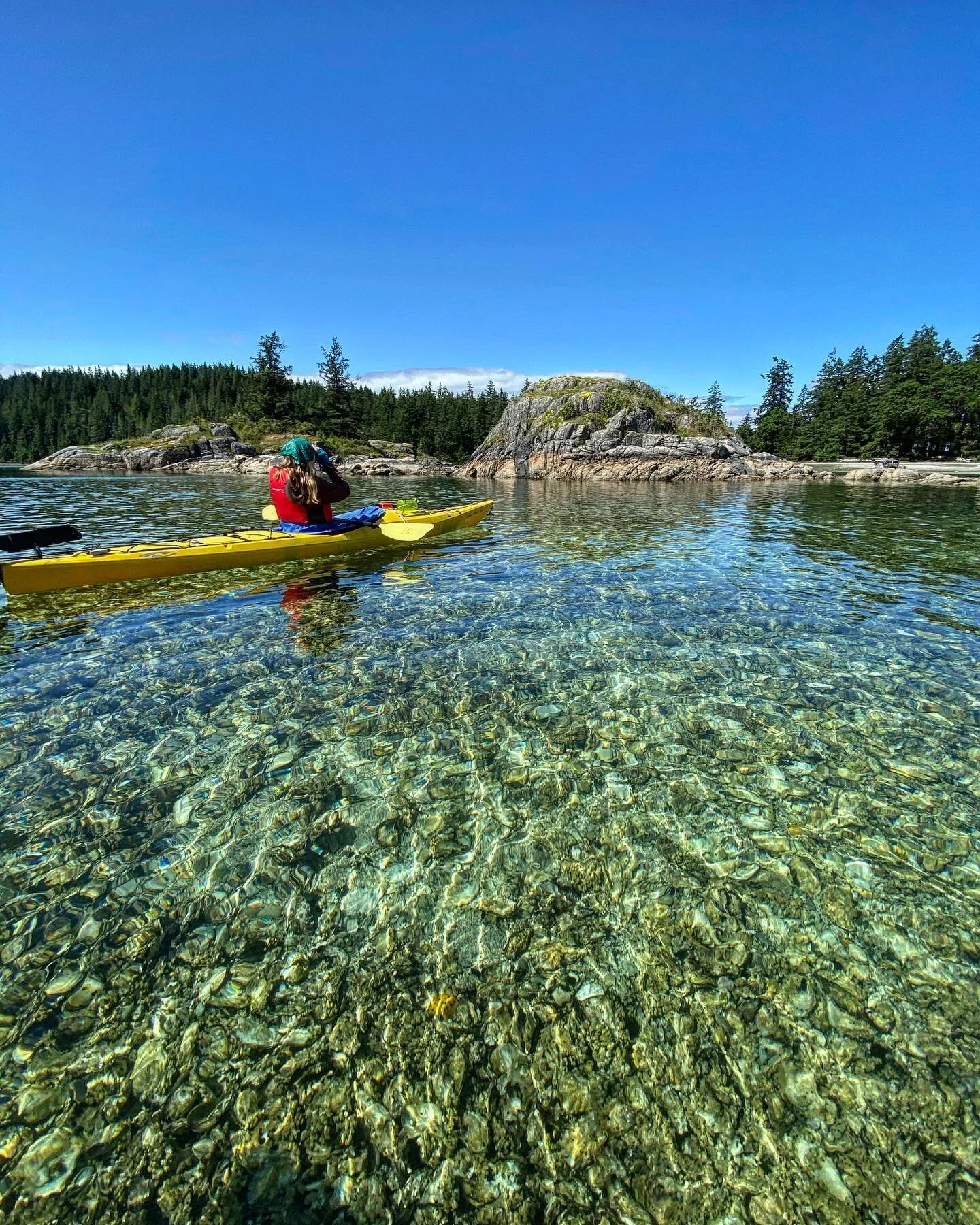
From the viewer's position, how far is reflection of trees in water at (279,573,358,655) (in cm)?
886

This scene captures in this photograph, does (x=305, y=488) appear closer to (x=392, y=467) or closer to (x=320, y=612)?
(x=320, y=612)

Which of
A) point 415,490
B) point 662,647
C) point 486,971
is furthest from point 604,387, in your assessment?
point 486,971

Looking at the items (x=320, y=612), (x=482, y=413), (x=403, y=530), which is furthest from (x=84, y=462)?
(x=320, y=612)

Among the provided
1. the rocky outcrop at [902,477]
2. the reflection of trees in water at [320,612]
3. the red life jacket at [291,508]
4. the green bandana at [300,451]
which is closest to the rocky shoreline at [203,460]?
the rocky outcrop at [902,477]

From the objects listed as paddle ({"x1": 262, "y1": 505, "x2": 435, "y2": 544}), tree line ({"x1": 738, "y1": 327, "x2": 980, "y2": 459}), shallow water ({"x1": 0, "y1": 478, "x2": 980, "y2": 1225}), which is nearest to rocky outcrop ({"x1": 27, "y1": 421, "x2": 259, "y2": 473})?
paddle ({"x1": 262, "y1": 505, "x2": 435, "y2": 544})

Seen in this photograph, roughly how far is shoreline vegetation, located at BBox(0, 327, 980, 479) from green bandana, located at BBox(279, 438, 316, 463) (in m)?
70.2

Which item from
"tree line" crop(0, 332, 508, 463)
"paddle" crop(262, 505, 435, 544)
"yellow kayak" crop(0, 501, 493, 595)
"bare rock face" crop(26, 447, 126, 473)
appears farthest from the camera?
"tree line" crop(0, 332, 508, 463)

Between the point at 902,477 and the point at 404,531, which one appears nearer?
the point at 404,531

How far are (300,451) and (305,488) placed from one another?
1.30 metres

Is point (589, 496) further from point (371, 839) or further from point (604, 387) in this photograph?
point (604, 387)

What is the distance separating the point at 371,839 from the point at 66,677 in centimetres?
569

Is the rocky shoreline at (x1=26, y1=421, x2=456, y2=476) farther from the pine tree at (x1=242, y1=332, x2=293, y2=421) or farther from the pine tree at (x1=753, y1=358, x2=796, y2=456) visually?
the pine tree at (x1=753, y1=358, x2=796, y2=456)

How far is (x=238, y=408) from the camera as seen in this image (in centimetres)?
11588

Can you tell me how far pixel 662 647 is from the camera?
855cm
